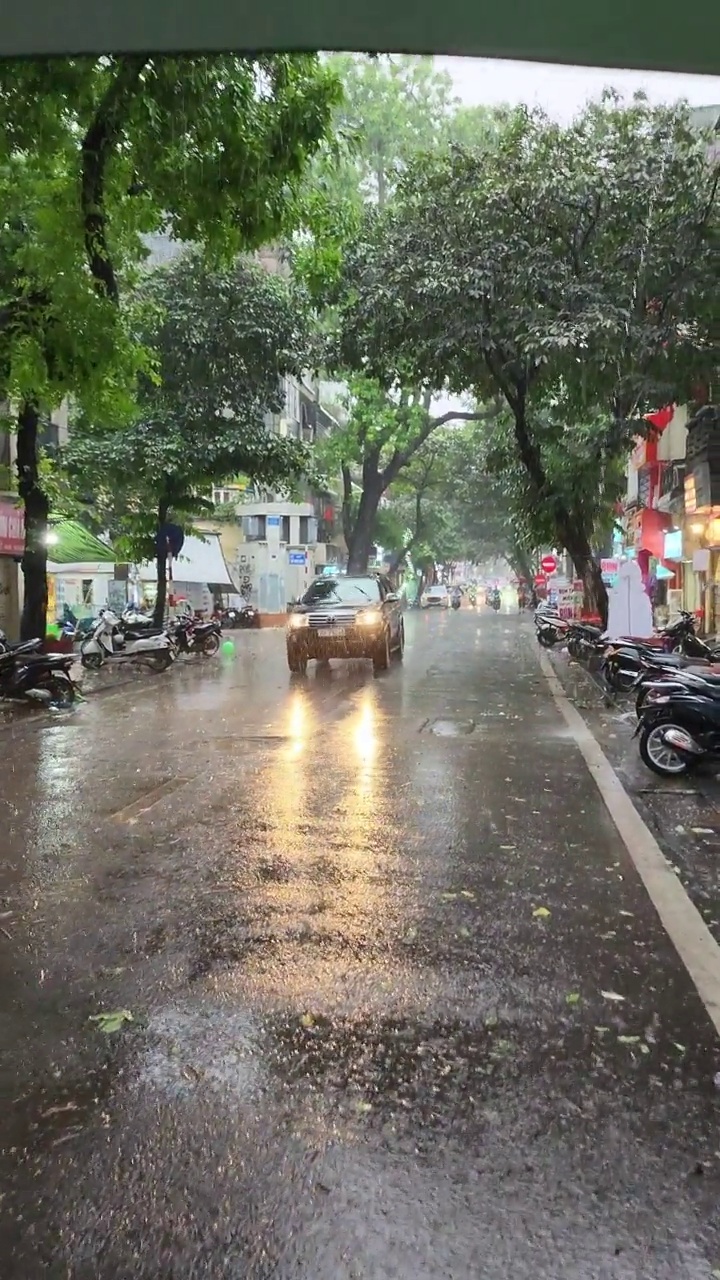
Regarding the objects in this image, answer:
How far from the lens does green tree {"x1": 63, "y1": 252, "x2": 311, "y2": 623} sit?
22781mm

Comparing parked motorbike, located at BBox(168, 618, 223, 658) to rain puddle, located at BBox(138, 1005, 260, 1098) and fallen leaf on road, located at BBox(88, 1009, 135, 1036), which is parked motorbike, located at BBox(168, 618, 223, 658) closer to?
fallen leaf on road, located at BBox(88, 1009, 135, 1036)

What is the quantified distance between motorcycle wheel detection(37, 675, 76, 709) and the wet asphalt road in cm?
657

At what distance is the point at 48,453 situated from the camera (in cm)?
2355

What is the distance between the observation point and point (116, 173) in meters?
9.88

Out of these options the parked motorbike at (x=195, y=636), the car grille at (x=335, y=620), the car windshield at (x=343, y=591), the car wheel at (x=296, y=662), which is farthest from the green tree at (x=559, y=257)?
the parked motorbike at (x=195, y=636)

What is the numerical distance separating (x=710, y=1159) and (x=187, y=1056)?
182cm

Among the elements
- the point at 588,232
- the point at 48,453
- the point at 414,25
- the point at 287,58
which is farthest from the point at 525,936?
the point at 48,453

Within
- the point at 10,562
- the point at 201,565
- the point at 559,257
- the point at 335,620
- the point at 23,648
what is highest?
the point at 559,257

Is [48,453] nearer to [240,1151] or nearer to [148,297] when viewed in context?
[148,297]

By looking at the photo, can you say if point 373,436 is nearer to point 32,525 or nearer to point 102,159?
point 32,525

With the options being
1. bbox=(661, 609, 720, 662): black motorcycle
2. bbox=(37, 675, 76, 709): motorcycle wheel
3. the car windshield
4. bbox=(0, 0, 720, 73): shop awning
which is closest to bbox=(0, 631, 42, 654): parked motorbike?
bbox=(37, 675, 76, 709): motorcycle wheel

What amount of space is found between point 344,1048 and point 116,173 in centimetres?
901

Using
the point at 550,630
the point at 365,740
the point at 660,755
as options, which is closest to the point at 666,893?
the point at 660,755

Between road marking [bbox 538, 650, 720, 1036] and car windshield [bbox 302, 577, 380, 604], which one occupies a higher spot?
car windshield [bbox 302, 577, 380, 604]
